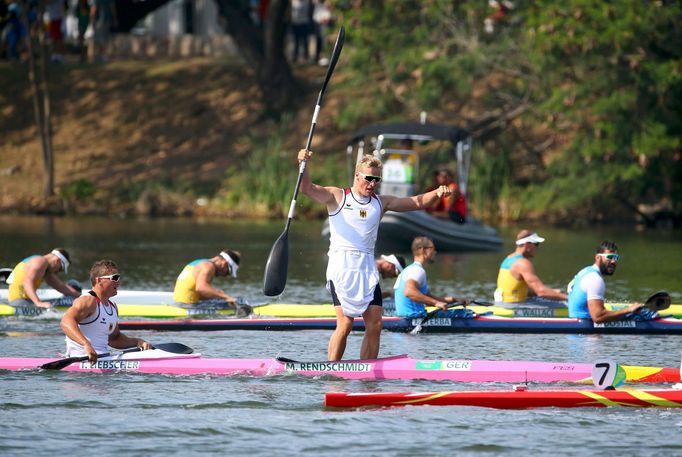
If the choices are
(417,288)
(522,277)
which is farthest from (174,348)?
(522,277)

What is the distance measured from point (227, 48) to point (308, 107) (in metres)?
7.45

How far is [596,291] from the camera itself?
17.3m

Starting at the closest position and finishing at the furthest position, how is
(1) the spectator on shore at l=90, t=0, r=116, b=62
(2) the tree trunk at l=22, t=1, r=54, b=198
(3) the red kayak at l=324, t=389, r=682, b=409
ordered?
(3) the red kayak at l=324, t=389, r=682, b=409 < (2) the tree trunk at l=22, t=1, r=54, b=198 < (1) the spectator on shore at l=90, t=0, r=116, b=62

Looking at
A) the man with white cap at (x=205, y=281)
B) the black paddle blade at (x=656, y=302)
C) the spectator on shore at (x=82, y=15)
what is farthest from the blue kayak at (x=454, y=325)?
the spectator on shore at (x=82, y=15)

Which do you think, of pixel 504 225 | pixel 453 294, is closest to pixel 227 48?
pixel 504 225

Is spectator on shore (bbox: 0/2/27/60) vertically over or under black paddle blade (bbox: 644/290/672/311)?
over

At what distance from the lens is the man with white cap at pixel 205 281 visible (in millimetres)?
18766

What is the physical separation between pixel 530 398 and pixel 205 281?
7455 mm

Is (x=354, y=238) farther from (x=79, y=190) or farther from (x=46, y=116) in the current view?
(x=79, y=190)

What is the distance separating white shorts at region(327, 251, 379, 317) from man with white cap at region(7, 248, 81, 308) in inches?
276

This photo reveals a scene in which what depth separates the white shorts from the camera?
13.1 metres

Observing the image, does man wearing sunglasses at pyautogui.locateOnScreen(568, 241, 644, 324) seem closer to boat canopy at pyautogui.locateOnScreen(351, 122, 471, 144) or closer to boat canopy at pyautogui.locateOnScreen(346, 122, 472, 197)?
boat canopy at pyautogui.locateOnScreen(346, 122, 472, 197)

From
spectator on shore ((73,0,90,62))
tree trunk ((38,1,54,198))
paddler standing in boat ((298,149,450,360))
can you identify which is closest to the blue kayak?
paddler standing in boat ((298,149,450,360))

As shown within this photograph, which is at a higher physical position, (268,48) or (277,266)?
(268,48)
